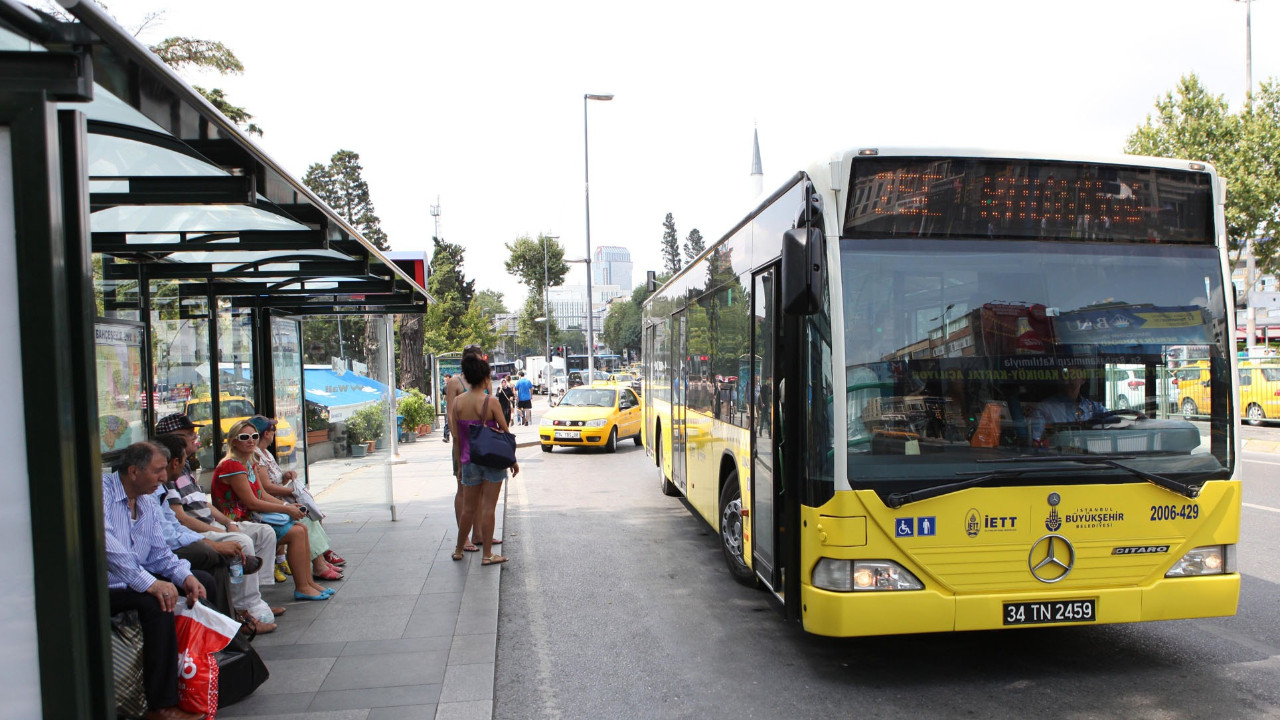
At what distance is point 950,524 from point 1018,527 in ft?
1.24

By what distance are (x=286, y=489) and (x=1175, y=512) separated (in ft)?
20.0

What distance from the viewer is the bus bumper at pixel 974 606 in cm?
421

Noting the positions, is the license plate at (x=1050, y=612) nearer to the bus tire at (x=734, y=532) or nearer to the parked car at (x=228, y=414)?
the bus tire at (x=734, y=532)

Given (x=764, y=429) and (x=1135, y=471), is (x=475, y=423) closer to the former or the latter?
(x=764, y=429)

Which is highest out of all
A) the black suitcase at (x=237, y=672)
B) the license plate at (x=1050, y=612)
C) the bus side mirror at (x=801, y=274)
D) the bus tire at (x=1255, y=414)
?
the bus side mirror at (x=801, y=274)

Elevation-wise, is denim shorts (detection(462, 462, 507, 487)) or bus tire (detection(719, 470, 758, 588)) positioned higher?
denim shorts (detection(462, 462, 507, 487))

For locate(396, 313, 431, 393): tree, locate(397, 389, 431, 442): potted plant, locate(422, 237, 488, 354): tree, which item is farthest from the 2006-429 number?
locate(422, 237, 488, 354): tree

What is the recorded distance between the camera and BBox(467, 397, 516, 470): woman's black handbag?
22.9 feet

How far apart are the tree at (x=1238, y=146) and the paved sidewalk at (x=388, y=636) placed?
24368 millimetres

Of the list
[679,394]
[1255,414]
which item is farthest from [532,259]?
[679,394]

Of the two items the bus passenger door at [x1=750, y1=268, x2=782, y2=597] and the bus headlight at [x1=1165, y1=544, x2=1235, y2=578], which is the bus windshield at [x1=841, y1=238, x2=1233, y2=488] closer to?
the bus headlight at [x1=1165, y1=544, x2=1235, y2=578]

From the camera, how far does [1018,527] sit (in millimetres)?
4273

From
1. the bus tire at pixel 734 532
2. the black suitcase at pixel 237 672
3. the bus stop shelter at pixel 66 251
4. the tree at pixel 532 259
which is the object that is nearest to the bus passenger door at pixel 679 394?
the bus tire at pixel 734 532

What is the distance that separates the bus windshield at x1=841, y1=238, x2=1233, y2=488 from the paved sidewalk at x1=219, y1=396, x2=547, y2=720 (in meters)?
2.58
